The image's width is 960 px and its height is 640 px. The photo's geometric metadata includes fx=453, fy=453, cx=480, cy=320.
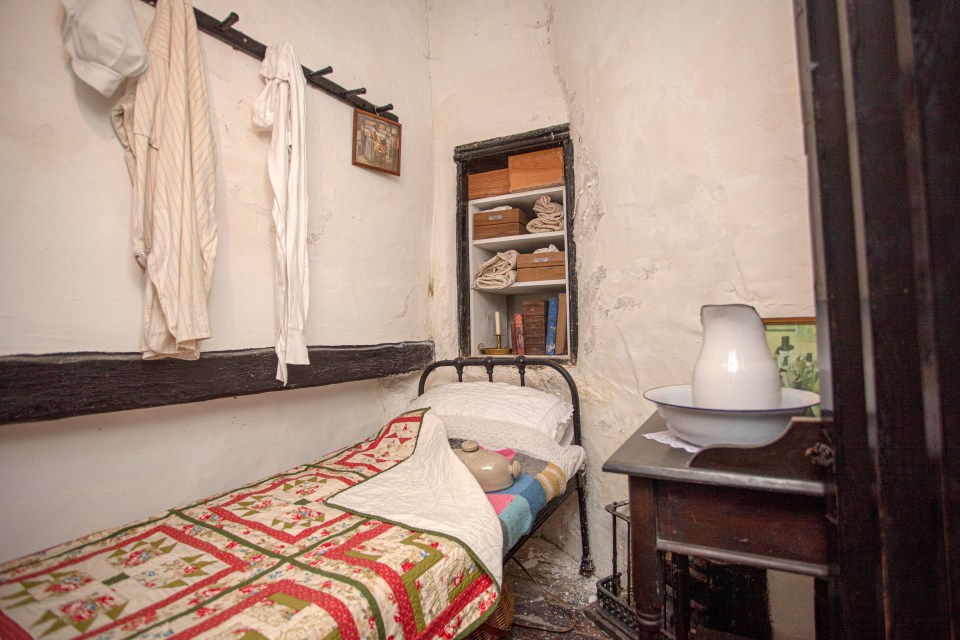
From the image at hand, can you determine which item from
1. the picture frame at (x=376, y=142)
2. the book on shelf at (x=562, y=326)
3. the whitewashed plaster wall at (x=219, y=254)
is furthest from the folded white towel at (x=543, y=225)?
the picture frame at (x=376, y=142)

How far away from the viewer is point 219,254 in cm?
191

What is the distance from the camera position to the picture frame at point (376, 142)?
2.54 meters

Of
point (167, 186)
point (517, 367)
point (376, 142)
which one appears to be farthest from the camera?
point (517, 367)

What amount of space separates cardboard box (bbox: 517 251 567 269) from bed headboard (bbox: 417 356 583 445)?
0.60m

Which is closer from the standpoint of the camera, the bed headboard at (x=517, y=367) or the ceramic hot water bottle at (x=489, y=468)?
the ceramic hot water bottle at (x=489, y=468)

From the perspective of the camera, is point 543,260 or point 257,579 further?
point 543,260

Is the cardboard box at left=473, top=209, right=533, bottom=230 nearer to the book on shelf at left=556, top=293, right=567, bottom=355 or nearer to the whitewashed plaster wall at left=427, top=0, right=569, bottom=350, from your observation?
the whitewashed plaster wall at left=427, top=0, right=569, bottom=350

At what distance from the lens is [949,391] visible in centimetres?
57

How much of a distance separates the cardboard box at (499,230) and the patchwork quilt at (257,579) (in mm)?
1780

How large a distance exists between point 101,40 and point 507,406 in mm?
1991

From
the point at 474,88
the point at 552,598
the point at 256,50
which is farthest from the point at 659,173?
the point at 552,598

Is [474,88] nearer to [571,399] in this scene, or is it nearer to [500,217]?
[500,217]

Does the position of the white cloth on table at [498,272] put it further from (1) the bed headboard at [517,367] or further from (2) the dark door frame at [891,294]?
(2) the dark door frame at [891,294]

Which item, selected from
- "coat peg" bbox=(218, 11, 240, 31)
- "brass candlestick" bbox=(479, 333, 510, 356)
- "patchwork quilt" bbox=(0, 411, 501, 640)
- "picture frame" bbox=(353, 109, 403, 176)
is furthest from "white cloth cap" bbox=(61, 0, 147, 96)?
"brass candlestick" bbox=(479, 333, 510, 356)
